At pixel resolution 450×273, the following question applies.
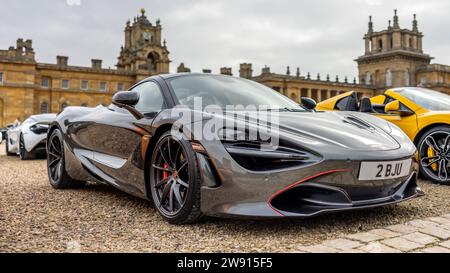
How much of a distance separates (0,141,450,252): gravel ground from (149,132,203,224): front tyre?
0.36 ft

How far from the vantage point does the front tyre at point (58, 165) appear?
16.6 ft

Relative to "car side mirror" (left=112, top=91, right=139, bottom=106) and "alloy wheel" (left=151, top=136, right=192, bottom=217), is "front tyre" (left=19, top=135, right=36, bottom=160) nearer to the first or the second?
"car side mirror" (left=112, top=91, right=139, bottom=106)

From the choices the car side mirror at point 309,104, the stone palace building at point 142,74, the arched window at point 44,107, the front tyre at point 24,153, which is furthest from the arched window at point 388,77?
the car side mirror at point 309,104

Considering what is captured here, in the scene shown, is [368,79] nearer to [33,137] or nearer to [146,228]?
[33,137]

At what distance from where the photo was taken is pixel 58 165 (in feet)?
17.3

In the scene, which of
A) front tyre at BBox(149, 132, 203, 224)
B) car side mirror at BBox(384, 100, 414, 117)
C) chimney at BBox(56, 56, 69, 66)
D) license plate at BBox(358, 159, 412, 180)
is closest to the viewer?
license plate at BBox(358, 159, 412, 180)

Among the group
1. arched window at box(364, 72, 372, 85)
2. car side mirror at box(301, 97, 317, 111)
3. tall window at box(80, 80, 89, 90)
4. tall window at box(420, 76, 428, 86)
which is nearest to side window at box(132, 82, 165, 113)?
car side mirror at box(301, 97, 317, 111)

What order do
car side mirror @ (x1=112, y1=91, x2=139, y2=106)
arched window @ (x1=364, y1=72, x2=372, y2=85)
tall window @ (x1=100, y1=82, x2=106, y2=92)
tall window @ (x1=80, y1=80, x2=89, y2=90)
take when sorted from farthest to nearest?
arched window @ (x1=364, y1=72, x2=372, y2=85), tall window @ (x1=100, y1=82, x2=106, y2=92), tall window @ (x1=80, y1=80, x2=89, y2=90), car side mirror @ (x1=112, y1=91, x2=139, y2=106)

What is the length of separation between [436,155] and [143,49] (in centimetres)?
6514

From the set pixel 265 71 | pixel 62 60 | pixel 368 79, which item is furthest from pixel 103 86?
pixel 368 79

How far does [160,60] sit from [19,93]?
23.5m

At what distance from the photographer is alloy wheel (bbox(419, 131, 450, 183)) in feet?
16.9
